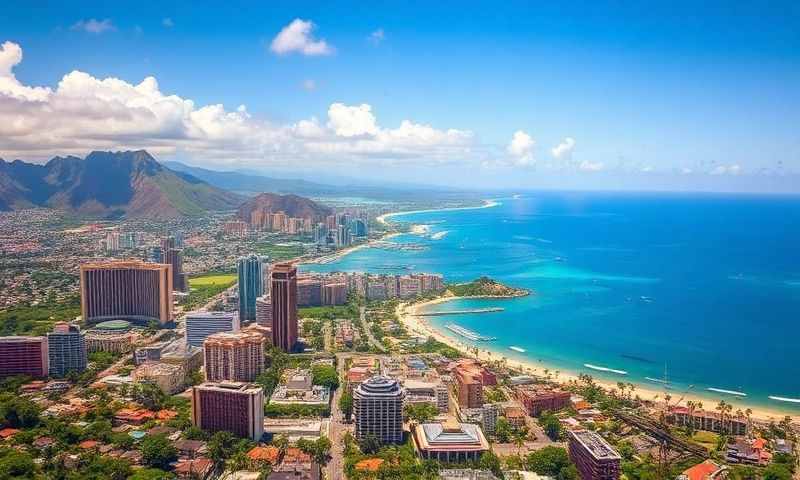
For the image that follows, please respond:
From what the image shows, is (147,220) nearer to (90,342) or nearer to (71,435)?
(90,342)

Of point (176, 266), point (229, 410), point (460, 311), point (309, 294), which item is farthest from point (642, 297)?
point (229, 410)

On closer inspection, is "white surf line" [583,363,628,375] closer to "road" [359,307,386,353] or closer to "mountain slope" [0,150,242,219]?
"road" [359,307,386,353]

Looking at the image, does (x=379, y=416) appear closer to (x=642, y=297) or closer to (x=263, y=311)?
(x=263, y=311)

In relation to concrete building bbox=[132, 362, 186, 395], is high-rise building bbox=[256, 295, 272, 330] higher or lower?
higher

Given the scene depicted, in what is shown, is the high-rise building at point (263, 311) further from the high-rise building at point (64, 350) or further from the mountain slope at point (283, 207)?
the mountain slope at point (283, 207)

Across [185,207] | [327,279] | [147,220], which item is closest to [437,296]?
[327,279]

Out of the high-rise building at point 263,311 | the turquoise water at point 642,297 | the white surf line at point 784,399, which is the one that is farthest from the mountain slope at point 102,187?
the white surf line at point 784,399

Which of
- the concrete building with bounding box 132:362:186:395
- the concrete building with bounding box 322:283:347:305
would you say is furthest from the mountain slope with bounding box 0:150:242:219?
the concrete building with bounding box 132:362:186:395
